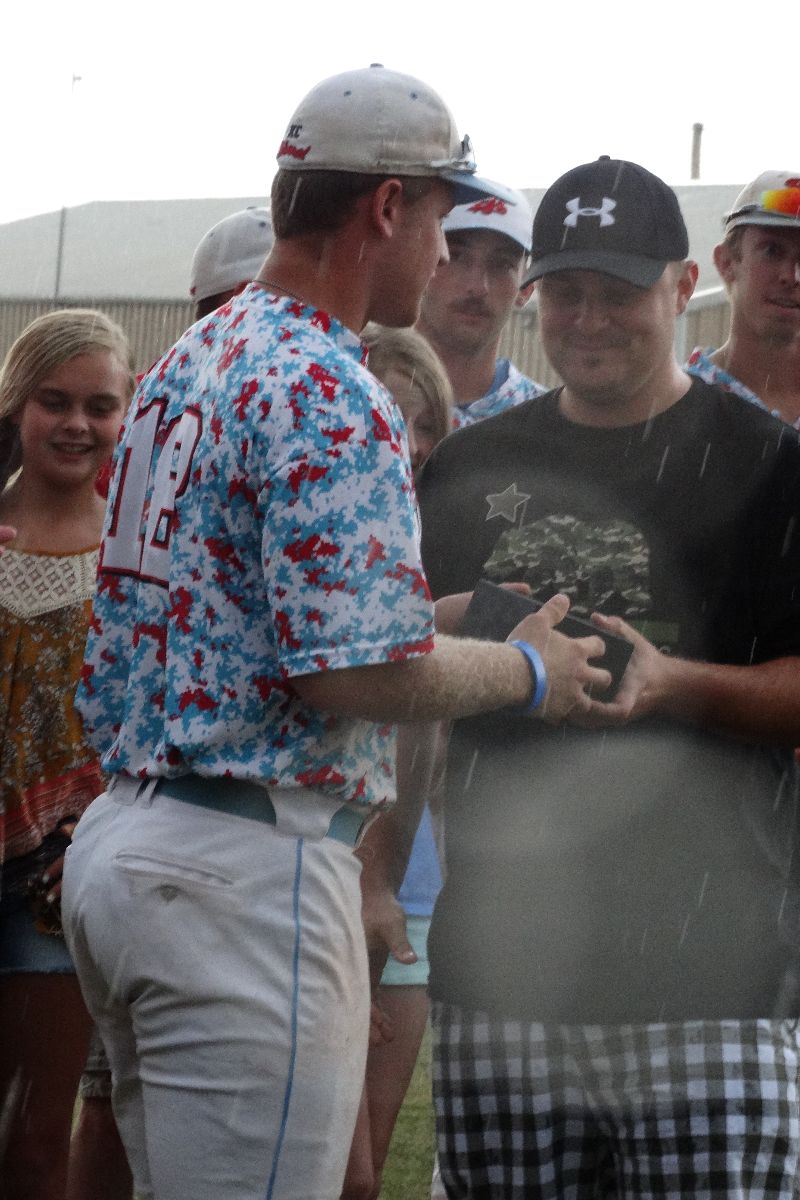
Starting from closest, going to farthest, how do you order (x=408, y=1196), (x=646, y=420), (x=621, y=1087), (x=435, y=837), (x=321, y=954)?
(x=321, y=954)
(x=621, y=1087)
(x=646, y=420)
(x=435, y=837)
(x=408, y=1196)

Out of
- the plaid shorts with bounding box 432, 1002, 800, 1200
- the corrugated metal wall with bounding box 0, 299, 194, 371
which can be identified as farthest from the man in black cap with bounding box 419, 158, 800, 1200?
the corrugated metal wall with bounding box 0, 299, 194, 371

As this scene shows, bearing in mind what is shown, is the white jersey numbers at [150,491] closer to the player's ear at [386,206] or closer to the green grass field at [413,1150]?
the player's ear at [386,206]

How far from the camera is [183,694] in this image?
8.09ft

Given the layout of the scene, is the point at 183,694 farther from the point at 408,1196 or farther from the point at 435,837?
the point at 408,1196

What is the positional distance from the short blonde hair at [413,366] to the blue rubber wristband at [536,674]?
5.91 ft

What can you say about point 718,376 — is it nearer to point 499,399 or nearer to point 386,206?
point 499,399

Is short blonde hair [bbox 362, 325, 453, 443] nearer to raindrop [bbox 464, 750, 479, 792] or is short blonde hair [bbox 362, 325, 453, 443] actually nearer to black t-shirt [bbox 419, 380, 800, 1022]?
black t-shirt [bbox 419, 380, 800, 1022]

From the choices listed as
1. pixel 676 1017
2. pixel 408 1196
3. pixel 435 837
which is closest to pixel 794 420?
pixel 435 837

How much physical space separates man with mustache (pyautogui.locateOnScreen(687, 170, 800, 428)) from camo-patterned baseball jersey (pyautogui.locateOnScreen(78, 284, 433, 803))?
7.25 ft

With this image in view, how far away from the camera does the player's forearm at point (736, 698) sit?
2855 millimetres

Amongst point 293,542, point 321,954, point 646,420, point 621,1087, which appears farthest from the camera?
point 646,420

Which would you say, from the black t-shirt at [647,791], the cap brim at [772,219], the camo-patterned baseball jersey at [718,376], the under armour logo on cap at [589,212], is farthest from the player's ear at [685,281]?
the cap brim at [772,219]

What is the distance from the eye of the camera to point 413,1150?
215 inches

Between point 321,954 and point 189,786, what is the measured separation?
313 mm
